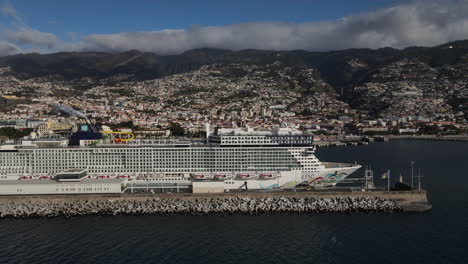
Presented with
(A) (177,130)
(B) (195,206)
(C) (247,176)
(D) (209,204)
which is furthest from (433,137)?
(B) (195,206)

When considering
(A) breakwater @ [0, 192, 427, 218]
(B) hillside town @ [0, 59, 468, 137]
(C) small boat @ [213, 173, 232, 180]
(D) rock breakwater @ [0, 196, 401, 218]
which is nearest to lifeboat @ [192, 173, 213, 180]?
(C) small boat @ [213, 173, 232, 180]

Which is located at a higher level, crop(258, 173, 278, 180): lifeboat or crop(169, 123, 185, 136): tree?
crop(169, 123, 185, 136): tree

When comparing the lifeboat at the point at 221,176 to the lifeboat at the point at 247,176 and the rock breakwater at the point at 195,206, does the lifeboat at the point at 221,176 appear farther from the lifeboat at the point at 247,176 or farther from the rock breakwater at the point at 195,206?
the rock breakwater at the point at 195,206

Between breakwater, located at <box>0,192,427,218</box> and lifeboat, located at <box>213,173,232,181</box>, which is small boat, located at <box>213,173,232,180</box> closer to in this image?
lifeboat, located at <box>213,173,232,181</box>

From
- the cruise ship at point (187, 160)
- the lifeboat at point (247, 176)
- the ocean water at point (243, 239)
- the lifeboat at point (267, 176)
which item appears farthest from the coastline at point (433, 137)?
the lifeboat at point (247, 176)

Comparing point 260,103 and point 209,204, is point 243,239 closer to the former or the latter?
point 209,204
